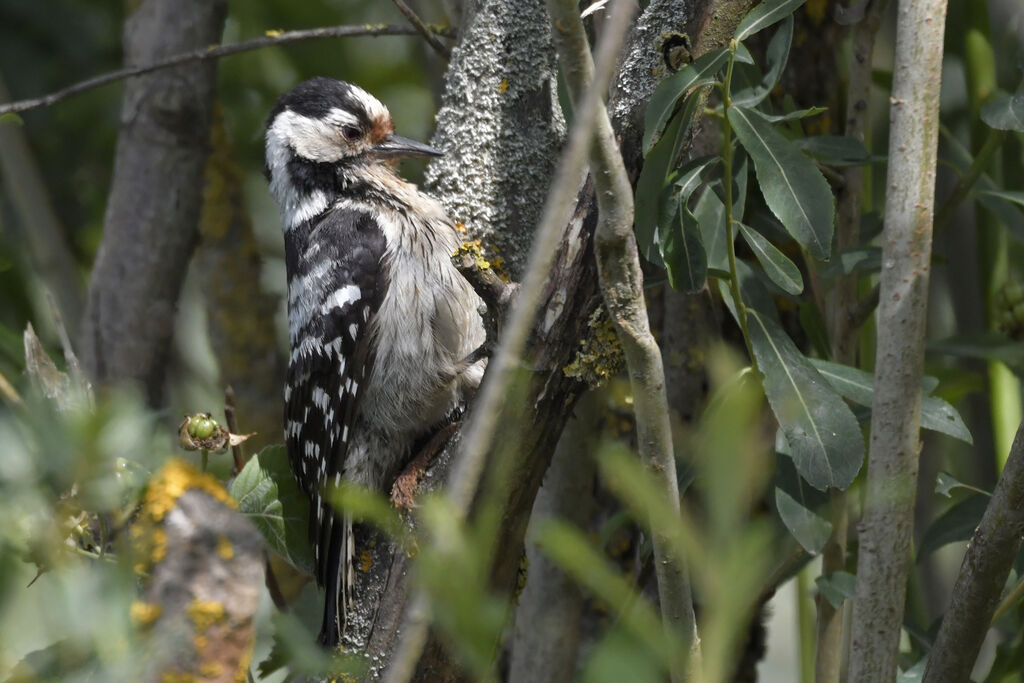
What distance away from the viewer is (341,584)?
82.4 inches

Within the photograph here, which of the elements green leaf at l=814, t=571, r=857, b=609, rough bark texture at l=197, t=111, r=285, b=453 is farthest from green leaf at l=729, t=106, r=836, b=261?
rough bark texture at l=197, t=111, r=285, b=453

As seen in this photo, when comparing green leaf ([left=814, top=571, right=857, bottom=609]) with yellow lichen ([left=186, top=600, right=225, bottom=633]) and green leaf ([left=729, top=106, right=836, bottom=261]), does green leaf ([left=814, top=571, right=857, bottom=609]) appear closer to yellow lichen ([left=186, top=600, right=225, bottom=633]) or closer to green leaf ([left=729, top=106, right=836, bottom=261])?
green leaf ([left=729, top=106, right=836, bottom=261])

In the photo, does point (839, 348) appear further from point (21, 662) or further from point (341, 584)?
point (21, 662)

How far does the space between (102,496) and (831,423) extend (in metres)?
1.11

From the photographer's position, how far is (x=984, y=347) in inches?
83.4

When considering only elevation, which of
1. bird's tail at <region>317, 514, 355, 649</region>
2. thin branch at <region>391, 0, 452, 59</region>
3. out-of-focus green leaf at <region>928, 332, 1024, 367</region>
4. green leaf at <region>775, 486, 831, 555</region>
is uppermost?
thin branch at <region>391, 0, 452, 59</region>

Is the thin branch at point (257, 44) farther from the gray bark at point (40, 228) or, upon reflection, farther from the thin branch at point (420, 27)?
the gray bark at point (40, 228)

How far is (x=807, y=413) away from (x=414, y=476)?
77cm

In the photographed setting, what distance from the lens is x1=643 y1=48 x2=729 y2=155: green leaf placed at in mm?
1526

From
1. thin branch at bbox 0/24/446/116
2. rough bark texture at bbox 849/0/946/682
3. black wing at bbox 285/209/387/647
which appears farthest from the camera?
black wing at bbox 285/209/387/647

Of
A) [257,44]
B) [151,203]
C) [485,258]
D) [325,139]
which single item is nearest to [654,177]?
[485,258]

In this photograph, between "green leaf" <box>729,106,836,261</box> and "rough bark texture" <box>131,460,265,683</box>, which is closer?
"rough bark texture" <box>131,460,265,683</box>

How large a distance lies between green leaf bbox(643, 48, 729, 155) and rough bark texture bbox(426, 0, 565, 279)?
1.73 feet

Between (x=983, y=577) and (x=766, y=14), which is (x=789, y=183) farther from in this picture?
(x=983, y=577)
